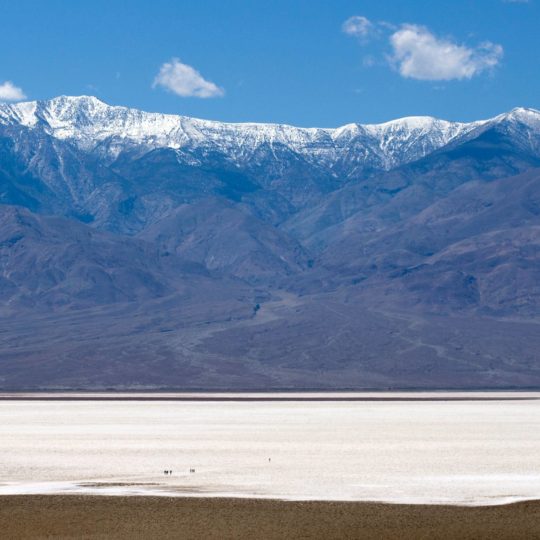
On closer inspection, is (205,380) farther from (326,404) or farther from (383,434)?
(383,434)

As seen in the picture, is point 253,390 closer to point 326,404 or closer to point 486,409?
point 326,404

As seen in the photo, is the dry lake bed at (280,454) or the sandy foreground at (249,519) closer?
the sandy foreground at (249,519)

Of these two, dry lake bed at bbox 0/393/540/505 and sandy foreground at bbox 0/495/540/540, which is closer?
sandy foreground at bbox 0/495/540/540

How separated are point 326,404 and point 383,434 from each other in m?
38.5

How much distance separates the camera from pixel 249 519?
3578 cm

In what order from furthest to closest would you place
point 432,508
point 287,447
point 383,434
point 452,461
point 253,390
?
point 253,390 < point 383,434 < point 287,447 < point 452,461 < point 432,508

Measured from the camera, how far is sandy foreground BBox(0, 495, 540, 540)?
3397 cm

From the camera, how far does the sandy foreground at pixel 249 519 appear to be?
33969mm

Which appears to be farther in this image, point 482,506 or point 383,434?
point 383,434

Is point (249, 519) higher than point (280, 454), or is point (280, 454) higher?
point (280, 454)

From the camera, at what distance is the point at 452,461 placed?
1949 inches

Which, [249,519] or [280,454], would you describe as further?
[280,454]

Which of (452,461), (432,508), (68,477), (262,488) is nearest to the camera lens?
(432,508)

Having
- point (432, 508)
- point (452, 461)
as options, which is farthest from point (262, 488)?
point (452, 461)
